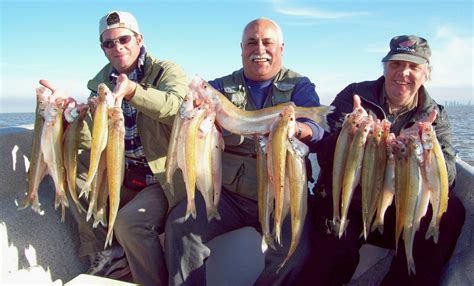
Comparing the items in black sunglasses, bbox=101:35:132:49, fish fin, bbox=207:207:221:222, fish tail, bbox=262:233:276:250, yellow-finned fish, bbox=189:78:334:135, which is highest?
black sunglasses, bbox=101:35:132:49

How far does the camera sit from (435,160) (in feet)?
11.3

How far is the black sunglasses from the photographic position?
4500mm

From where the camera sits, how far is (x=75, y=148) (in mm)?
4012

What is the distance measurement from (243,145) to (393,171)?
4.59 ft

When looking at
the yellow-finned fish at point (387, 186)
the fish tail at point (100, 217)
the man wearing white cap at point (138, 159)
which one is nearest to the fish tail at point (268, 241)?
the yellow-finned fish at point (387, 186)

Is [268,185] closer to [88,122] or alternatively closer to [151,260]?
[151,260]

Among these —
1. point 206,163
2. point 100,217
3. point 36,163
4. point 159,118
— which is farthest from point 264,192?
point 36,163

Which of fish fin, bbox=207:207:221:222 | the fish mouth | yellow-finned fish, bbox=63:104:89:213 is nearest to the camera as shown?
fish fin, bbox=207:207:221:222

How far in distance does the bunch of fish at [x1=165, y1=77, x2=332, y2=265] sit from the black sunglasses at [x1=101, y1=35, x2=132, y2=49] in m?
1.29

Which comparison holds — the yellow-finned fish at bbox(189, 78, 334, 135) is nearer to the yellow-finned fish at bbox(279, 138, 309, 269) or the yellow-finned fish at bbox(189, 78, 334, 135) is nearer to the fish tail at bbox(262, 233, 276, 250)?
the yellow-finned fish at bbox(279, 138, 309, 269)

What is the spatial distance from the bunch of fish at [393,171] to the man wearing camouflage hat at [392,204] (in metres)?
0.28

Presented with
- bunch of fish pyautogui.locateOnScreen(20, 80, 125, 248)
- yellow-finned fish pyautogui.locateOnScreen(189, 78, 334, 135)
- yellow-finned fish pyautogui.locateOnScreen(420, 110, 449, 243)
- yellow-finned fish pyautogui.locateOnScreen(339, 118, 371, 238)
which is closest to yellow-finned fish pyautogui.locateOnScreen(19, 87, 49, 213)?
bunch of fish pyautogui.locateOnScreen(20, 80, 125, 248)

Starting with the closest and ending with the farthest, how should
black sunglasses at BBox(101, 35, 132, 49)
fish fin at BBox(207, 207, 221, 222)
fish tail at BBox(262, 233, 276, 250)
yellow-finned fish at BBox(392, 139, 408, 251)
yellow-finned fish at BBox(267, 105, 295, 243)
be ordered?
yellow-finned fish at BBox(267, 105, 295, 243)
yellow-finned fish at BBox(392, 139, 408, 251)
fish tail at BBox(262, 233, 276, 250)
fish fin at BBox(207, 207, 221, 222)
black sunglasses at BBox(101, 35, 132, 49)

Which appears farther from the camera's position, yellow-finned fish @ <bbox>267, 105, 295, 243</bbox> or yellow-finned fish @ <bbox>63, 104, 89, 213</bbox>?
yellow-finned fish @ <bbox>63, 104, 89, 213</bbox>
